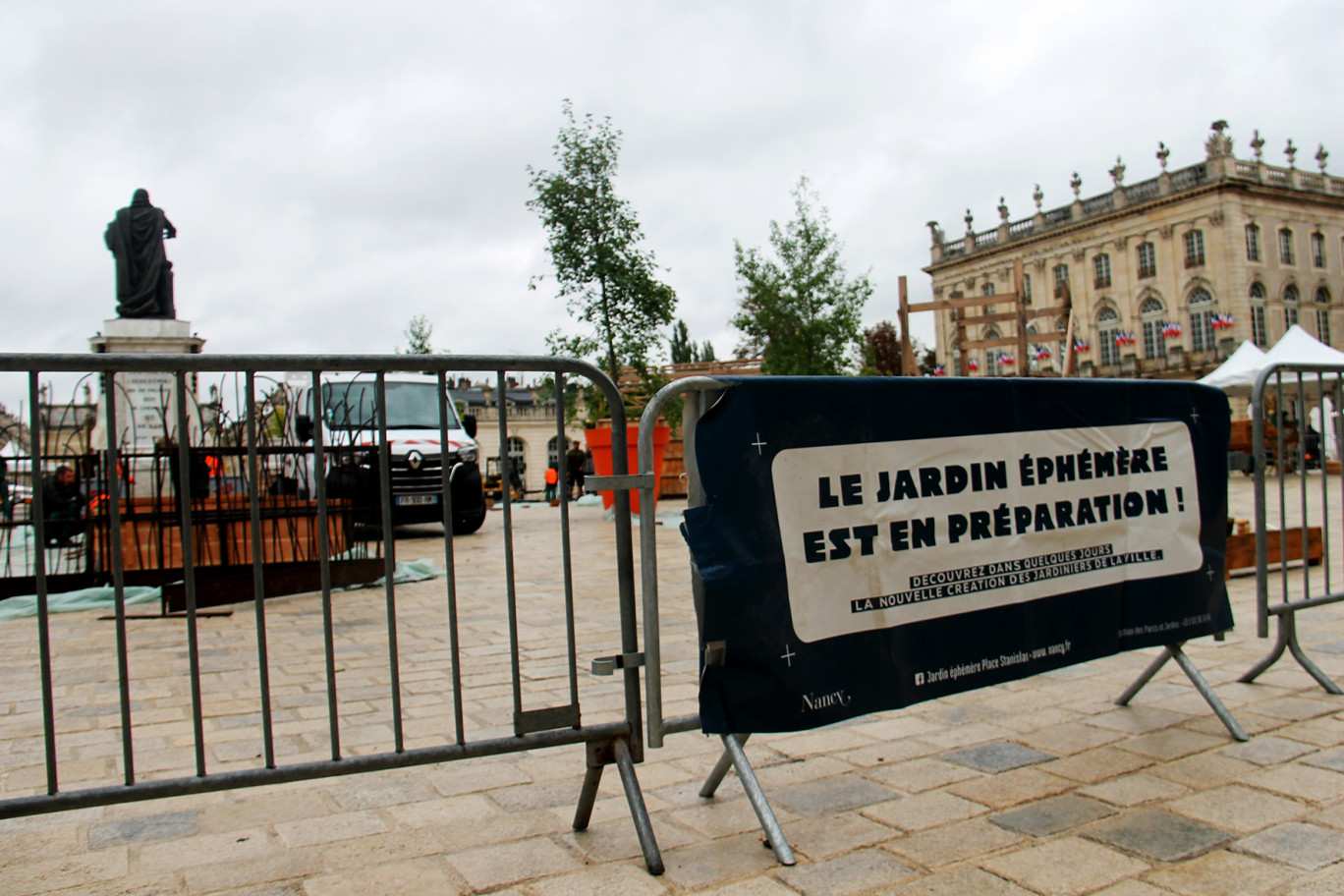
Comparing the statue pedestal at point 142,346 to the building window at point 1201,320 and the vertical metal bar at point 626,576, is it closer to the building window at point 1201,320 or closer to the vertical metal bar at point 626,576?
the vertical metal bar at point 626,576

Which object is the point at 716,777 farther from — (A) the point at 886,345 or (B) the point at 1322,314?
(B) the point at 1322,314

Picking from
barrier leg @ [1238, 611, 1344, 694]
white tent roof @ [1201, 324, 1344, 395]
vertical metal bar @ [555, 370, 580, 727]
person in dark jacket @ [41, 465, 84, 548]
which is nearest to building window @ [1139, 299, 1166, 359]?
white tent roof @ [1201, 324, 1344, 395]

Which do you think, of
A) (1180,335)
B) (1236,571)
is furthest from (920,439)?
(1180,335)

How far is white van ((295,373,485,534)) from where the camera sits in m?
8.32

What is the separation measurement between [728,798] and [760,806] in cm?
48

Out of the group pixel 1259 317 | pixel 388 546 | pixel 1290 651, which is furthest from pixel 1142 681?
pixel 1259 317

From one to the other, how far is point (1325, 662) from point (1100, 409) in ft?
7.54

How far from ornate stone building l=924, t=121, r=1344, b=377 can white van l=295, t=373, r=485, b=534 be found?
4015 centimetres

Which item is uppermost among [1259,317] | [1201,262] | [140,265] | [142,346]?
[1201,262]

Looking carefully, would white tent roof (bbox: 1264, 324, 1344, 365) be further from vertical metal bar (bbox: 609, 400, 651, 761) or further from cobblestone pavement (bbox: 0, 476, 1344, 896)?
vertical metal bar (bbox: 609, 400, 651, 761)

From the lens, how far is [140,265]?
1634 centimetres

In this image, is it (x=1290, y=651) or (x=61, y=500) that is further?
(x=61, y=500)

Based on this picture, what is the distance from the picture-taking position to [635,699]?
9.49ft

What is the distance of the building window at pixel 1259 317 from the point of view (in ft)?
172
